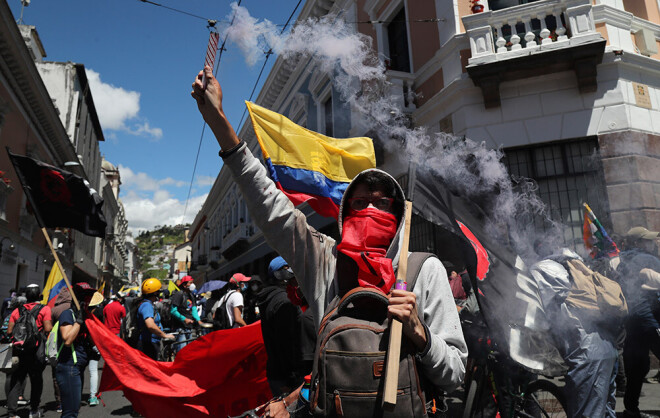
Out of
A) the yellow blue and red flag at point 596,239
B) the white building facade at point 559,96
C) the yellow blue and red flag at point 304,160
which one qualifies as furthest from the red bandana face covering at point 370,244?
the white building facade at point 559,96

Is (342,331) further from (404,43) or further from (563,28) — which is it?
(404,43)

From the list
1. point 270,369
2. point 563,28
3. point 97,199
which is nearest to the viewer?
point 270,369

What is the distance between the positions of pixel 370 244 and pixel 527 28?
339 inches

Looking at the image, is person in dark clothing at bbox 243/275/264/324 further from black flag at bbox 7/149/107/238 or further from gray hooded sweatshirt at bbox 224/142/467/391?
gray hooded sweatshirt at bbox 224/142/467/391

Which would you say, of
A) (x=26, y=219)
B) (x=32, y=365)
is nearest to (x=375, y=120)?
(x=32, y=365)

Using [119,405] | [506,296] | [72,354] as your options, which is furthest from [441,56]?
[119,405]

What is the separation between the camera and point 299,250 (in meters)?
1.76

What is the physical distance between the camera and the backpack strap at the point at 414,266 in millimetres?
1603

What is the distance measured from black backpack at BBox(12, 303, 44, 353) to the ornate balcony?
8446mm

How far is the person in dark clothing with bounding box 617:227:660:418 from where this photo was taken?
4305 mm

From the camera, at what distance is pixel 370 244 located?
1699mm

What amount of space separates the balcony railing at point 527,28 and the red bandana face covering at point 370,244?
7729 millimetres

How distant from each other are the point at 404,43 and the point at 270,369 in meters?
9.72

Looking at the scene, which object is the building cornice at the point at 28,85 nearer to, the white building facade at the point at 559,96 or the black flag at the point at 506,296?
the white building facade at the point at 559,96
